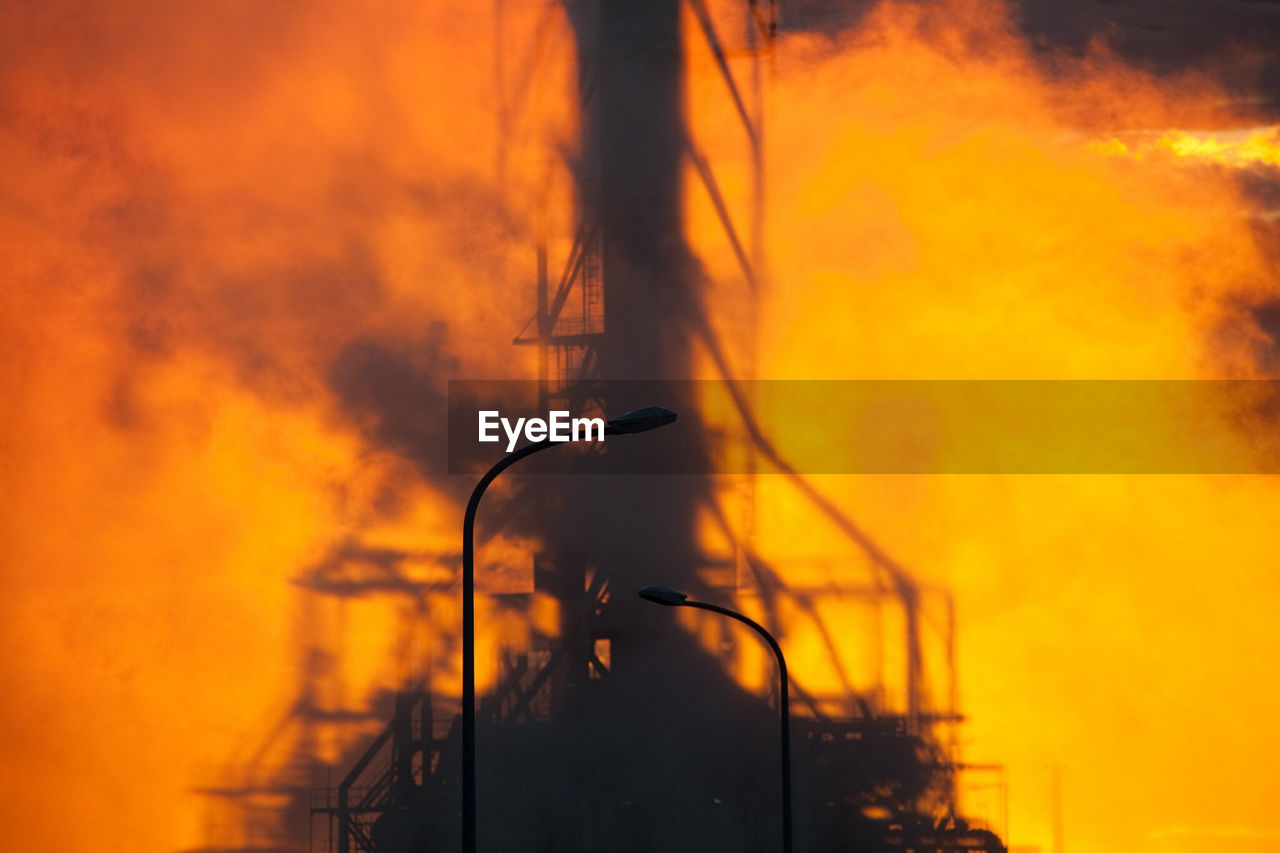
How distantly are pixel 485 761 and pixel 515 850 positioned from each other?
3.24 feet

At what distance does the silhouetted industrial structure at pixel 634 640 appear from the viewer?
42.9 ft

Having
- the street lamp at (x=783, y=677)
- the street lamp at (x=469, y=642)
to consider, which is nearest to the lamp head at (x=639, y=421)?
the street lamp at (x=469, y=642)

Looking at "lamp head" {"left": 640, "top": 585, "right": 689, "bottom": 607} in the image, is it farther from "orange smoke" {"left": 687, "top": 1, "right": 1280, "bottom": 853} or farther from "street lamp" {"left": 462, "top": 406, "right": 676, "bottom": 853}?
"street lamp" {"left": 462, "top": 406, "right": 676, "bottom": 853}

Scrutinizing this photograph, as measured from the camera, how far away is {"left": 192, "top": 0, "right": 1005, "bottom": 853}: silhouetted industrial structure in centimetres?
1306

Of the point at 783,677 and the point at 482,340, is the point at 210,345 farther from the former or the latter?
the point at 783,677

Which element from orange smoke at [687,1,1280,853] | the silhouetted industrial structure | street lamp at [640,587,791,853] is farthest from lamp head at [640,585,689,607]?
orange smoke at [687,1,1280,853]

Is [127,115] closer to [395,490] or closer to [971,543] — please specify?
[395,490]

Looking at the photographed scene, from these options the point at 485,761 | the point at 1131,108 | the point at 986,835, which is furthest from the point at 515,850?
the point at 1131,108

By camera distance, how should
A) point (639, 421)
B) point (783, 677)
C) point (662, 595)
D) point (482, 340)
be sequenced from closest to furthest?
point (639, 421)
point (662, 595)
point (783, 677)
point (482, 340)

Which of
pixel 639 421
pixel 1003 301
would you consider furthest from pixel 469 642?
pixel 1003 301

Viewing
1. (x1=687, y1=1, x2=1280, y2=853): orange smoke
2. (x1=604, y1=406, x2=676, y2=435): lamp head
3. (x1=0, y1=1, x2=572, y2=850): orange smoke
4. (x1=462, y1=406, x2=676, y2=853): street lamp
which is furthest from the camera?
(x1=687, y1=1, x2=1280, y2=853): orange smoke

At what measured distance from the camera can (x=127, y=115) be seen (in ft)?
43.7

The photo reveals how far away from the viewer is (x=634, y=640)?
13.4 meters

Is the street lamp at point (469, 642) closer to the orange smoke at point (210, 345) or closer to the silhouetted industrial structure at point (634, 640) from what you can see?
the silhouetted industrial structure at point (634, 640)
